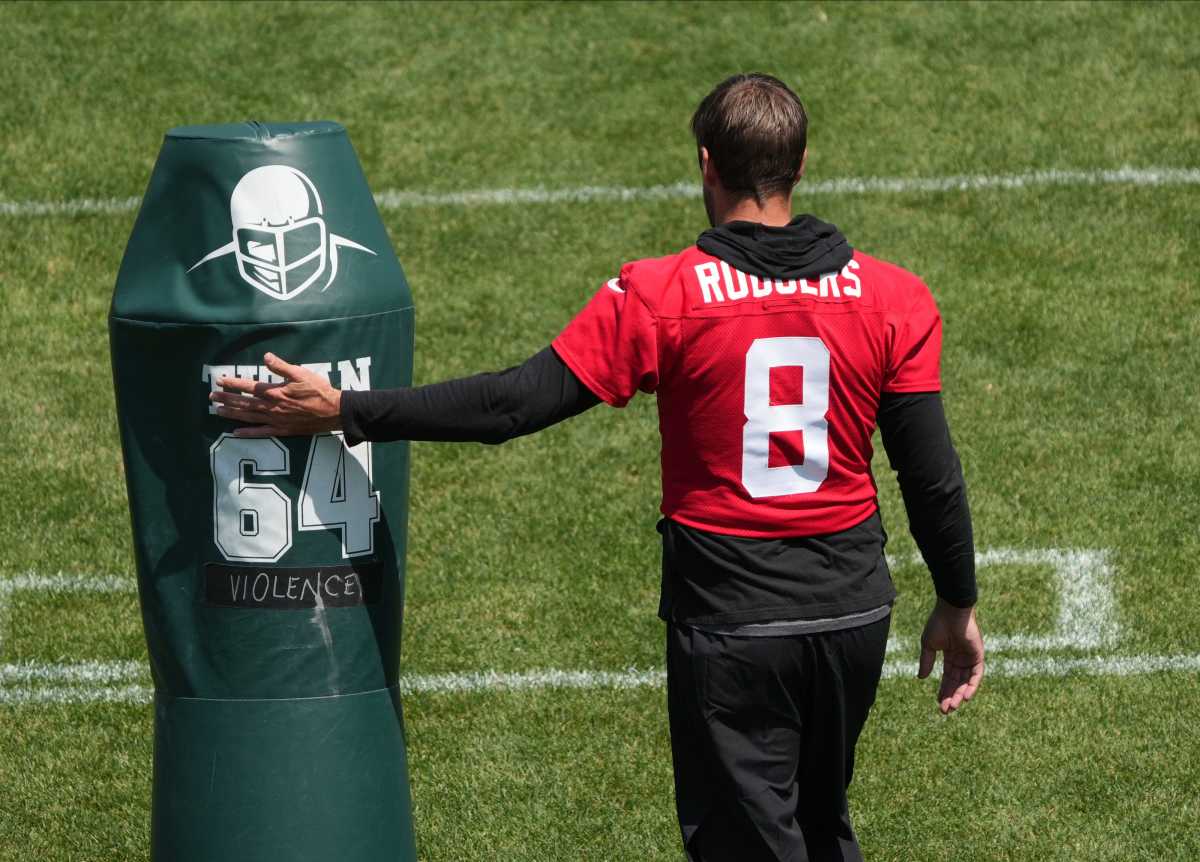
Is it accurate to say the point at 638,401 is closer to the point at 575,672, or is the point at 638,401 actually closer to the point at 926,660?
the point at 575,672

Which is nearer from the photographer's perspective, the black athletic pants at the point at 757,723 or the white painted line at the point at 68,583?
the black athletic pants at the point at 757,723

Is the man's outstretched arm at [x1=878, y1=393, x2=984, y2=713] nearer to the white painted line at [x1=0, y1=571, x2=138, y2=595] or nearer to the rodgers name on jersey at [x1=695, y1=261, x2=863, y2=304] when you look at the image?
the rodgers name on jersey at [x1=695, y1=261, x2=863, y2=304]

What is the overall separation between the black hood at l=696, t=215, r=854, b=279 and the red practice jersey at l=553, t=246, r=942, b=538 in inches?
0.8

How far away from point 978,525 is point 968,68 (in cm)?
377

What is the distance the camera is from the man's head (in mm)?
3809

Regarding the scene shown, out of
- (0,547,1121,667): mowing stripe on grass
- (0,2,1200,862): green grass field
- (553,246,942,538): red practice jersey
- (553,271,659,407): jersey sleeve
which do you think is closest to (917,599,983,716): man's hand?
(553,246,942,538): red practice jersey

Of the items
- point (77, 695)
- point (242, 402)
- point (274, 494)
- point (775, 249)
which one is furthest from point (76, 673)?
point (775, 249)

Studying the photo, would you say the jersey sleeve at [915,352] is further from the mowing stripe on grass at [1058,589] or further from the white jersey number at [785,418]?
the mowing stripe on grass at [1058,589]

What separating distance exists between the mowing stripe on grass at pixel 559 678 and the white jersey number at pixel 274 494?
2.17 meters

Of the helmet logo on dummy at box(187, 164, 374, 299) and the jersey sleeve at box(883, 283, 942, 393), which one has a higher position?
the helmet logo on dummy at box(187, 164, 374, 299)

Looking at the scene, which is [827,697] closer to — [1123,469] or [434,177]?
[1123,469]

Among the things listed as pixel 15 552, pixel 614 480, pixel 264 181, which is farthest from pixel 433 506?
pixel 264 181

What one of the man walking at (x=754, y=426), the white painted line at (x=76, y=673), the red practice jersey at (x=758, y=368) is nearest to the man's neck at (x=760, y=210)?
the man walking at (x=754, y=426)

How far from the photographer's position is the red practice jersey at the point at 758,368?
12.5 ft
